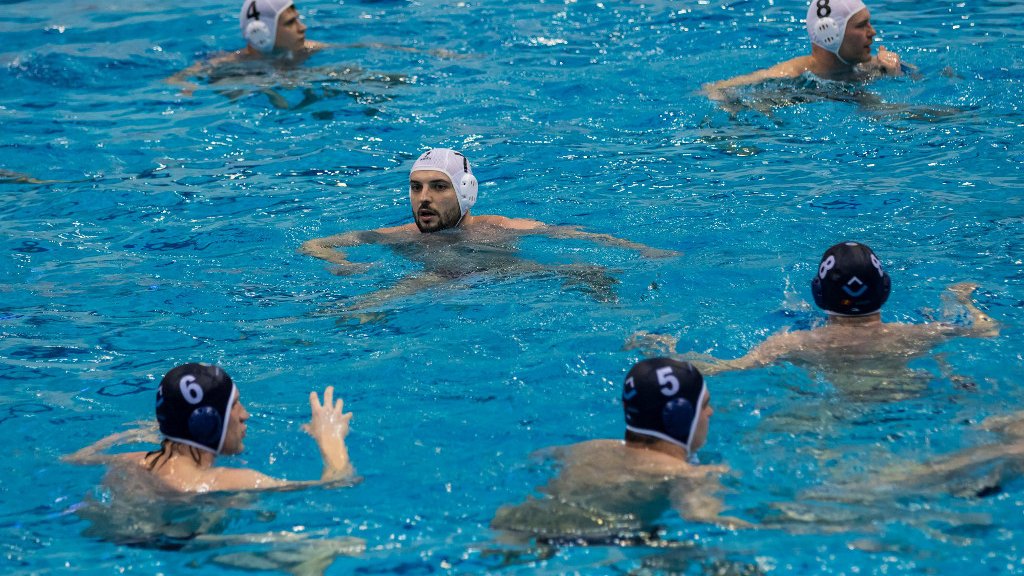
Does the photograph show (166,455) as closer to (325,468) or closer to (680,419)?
(325,468)

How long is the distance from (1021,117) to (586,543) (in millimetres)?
8209

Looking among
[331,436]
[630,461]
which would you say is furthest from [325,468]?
[630,461]

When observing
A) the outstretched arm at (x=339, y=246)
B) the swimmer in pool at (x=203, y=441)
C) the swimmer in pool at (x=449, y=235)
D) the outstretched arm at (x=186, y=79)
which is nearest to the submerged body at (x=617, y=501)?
the swimmer in pool at (x=203, y=441)

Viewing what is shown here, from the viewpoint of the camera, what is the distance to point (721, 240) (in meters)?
→ 9.48

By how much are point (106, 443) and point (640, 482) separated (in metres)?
2.90

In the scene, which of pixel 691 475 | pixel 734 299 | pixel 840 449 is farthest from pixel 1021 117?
pixel 691 475

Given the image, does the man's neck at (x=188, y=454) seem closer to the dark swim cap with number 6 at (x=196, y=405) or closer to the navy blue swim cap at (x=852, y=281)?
the dark swim cap with number 6 at (x=196, y=405)

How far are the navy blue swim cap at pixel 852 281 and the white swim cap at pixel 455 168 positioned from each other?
3574 mm

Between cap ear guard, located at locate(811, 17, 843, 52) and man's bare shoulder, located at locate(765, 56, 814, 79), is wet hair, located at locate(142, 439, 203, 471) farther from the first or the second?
cap ear guard, located at locate(811, 17, 843, 52)

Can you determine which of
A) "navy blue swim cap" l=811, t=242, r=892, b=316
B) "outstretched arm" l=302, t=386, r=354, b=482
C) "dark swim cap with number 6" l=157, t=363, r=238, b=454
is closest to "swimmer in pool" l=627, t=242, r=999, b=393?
"navy blue swim cap" l=811, t=242, r=892, b=316

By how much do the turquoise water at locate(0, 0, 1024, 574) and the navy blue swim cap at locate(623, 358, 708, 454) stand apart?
1.37ft

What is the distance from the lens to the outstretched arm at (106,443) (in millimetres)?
6340

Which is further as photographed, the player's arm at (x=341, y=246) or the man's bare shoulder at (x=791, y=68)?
the man's bare shoulder at (x=791, y=68)

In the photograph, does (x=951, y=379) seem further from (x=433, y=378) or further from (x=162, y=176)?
(x=162, y=176)
